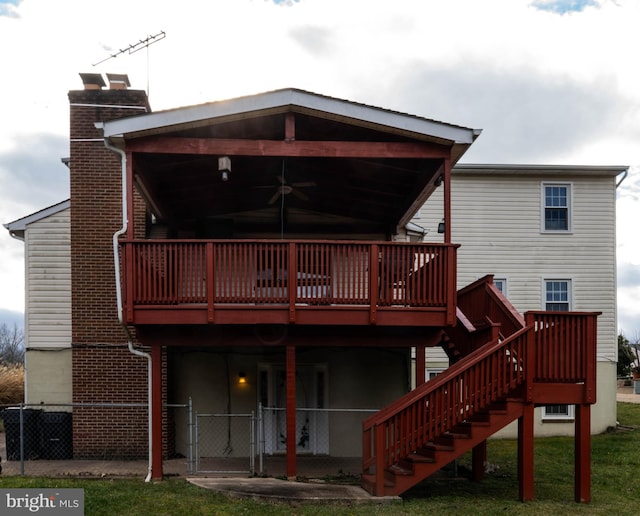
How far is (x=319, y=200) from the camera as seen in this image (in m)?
13.4

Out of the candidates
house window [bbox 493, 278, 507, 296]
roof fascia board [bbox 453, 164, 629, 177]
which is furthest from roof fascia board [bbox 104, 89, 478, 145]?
house window [bbox 493, 278, 507, 296]

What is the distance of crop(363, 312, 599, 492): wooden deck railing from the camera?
897 centimetres

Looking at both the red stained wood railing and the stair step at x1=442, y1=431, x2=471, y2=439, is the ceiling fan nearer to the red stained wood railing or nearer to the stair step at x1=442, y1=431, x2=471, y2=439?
the red stained wood railing

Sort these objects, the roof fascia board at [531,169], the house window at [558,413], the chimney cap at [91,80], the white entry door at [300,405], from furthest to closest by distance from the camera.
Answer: the house window at [558,413] → the roof fascia board at [531,169] → the chimney cap at [91,80] → the white entry door at [300,405]

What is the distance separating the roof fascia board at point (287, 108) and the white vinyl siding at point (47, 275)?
16.3 feet

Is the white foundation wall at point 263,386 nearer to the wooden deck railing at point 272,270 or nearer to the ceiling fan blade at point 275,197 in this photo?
the ceiling fan blade at point 275,197

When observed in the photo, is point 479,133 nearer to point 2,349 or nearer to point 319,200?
point 319,200

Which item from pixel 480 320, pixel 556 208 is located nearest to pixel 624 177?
pixel 556 208

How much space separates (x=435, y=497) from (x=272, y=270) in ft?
13.6

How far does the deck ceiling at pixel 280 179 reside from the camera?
9930 millimetres

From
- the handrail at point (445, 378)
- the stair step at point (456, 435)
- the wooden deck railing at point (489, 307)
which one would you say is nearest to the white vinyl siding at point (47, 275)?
the handrail at point (445, 378)

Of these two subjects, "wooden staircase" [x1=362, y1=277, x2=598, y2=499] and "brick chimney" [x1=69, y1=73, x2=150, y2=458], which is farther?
"brick chimney" [x1=69, y1=73, x2=150, y2=458]

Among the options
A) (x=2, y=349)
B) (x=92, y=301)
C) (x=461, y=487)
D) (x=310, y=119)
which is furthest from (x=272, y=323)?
(x=2, y=349)

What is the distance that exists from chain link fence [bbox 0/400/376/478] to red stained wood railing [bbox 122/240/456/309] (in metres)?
3.25
